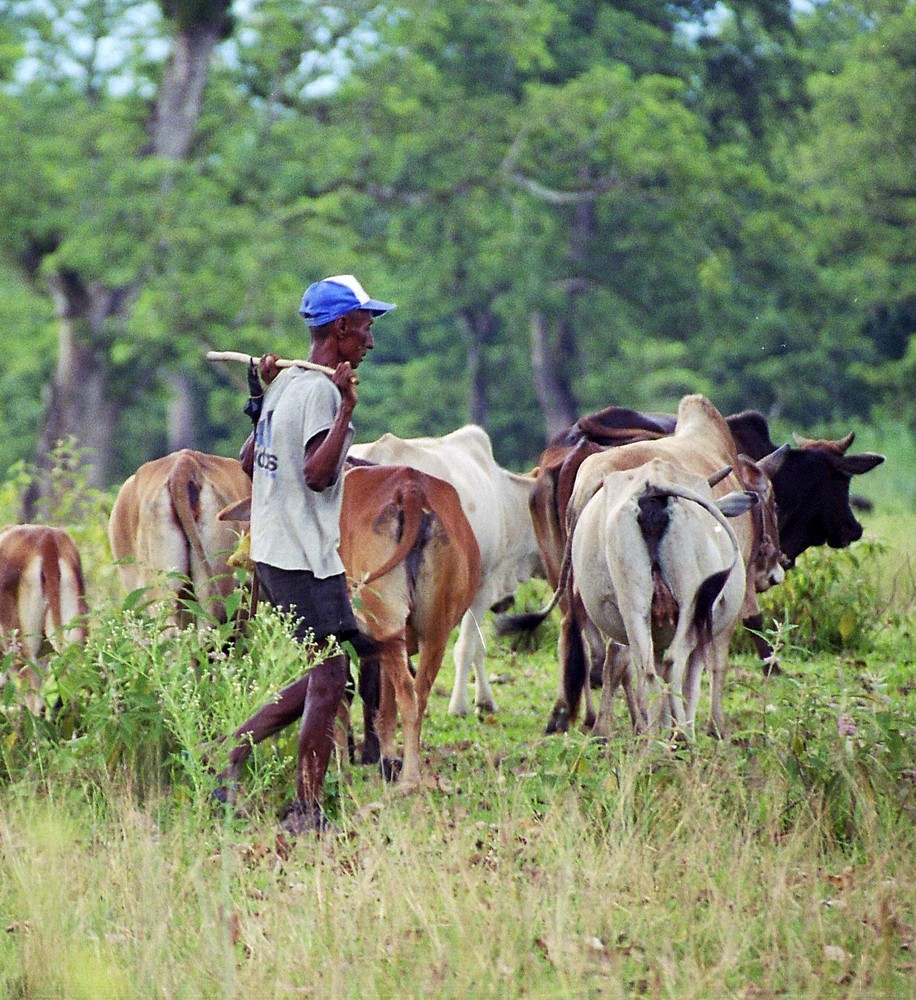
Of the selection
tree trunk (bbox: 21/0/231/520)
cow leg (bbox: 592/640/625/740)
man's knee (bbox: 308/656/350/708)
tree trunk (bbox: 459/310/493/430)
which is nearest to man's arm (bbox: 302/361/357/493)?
man's knee (bbox: 308/656/350/708)

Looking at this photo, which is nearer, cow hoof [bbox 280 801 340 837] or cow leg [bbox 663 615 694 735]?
cow hoof [bbox 280 801 340 837]

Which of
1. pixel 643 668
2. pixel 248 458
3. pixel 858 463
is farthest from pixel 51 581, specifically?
pixel 858 463

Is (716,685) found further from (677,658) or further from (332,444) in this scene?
(332,444)

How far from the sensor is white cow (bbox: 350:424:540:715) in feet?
34.2

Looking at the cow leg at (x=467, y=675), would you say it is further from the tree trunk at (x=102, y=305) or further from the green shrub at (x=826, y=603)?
the tree trunk at (x=102, y=305)

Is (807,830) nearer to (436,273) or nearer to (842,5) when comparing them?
(436,273)

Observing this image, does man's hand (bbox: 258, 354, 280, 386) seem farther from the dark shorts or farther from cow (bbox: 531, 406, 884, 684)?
cow (bbox: 531, 406, 884, 684)

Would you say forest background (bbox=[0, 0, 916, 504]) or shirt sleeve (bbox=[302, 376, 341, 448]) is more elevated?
forest background (bbox=[0, 0, 916, 504])

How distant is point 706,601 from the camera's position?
7684 millimetres

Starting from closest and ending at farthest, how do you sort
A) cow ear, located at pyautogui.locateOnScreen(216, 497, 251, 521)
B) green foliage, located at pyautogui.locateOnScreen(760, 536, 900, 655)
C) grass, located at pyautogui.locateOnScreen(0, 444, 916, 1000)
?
grass, located at pyautogui.locateOnScreen(0, 444, 916, 1000) → cow ear, located at pyautogui.locateOnScreen(216, 497, 251, 521) → green foliage, located at pyautogui.locateOnScreen(760, 536, 900, 655)

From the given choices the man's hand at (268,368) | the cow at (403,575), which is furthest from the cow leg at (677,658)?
the man's hand at (268,368)

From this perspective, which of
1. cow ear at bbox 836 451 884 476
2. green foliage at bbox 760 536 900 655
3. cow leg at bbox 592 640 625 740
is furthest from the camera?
green foliage at bbox 760 536 900 655

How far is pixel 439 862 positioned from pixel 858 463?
5919 mm

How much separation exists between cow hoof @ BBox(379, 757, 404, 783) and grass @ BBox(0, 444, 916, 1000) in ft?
0.78
